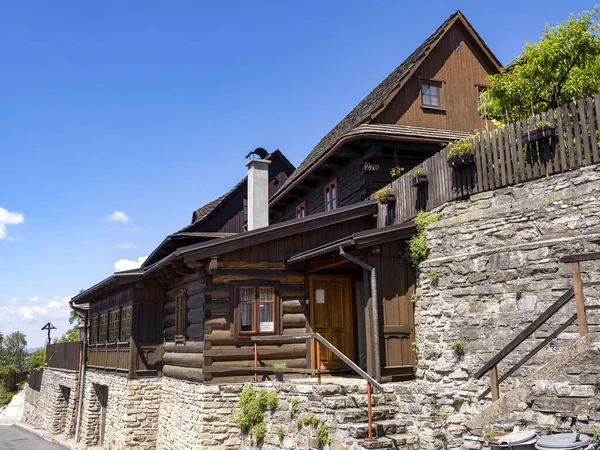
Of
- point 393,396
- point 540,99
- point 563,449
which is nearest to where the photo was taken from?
point 563,449

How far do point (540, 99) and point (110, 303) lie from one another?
15436 mm

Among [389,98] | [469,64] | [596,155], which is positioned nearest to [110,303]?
[389,98]

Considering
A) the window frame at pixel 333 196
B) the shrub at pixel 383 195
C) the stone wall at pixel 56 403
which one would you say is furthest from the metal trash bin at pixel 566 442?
the stone wall at pixel 56 403

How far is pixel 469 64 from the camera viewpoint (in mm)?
18578

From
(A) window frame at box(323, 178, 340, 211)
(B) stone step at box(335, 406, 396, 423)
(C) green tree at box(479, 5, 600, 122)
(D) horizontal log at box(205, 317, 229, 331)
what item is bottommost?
(B) stone step at box(335, 406, 396, 423)

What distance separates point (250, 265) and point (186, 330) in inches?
102

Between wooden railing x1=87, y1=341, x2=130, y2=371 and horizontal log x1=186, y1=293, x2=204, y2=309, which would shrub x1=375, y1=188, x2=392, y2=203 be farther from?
wooden railing x1=87, y1=341, x2=130, y2=371

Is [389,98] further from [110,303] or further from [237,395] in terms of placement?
[110,303]

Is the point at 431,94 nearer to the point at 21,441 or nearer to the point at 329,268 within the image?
the point at 329,268

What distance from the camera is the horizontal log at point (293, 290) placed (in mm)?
13359

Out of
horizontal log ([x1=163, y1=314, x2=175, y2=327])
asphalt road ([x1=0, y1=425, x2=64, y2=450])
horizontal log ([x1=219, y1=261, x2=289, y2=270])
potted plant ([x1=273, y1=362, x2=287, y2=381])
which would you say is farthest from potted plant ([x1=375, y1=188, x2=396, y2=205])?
asphalt road ([x1=0, y1=425, x2=64, y2=450])

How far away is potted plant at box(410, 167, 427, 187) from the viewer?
11.9 m

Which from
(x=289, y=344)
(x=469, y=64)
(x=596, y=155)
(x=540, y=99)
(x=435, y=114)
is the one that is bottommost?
(x=289, y=344)

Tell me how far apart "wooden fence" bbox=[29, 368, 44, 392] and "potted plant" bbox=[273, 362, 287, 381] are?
22.3 metres
